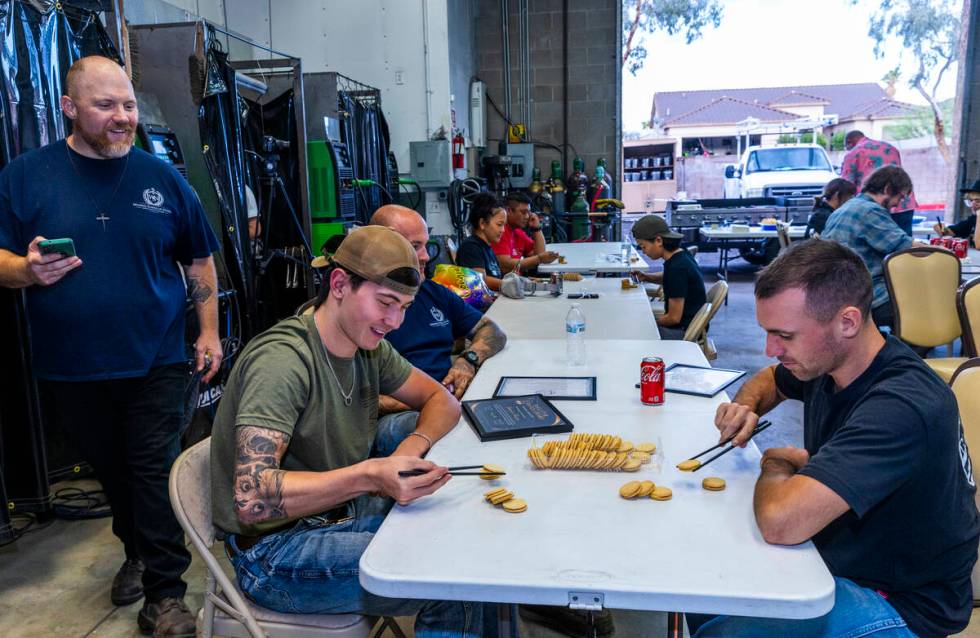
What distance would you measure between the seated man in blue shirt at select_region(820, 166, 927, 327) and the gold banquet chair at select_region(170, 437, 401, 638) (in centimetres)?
413

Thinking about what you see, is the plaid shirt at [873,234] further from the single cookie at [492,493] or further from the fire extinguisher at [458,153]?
the fire extinguisher at [458,153]

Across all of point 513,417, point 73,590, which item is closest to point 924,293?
point 513,417

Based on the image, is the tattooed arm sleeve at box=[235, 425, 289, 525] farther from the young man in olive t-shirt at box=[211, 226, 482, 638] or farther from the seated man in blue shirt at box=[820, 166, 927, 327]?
the seated man in blue shirt at box=[820, 166, 927, 327]

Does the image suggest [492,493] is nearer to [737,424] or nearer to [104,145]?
[737,424]

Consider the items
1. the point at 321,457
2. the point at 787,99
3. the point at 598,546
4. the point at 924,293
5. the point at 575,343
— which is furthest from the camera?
the point at 787,99

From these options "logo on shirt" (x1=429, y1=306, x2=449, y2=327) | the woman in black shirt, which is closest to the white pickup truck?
the woman in black shirt

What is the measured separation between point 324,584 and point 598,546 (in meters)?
0.63

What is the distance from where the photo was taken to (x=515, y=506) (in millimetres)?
1436

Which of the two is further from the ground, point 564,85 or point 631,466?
point 564,85

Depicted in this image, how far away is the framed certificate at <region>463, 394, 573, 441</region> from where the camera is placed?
189cm

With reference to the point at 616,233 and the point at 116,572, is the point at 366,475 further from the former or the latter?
the point at 616,233

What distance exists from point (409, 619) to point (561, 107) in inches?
345

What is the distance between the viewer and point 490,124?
10289 mm

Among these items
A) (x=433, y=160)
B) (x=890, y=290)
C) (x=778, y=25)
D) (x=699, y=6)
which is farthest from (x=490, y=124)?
(x=890, y=290)
